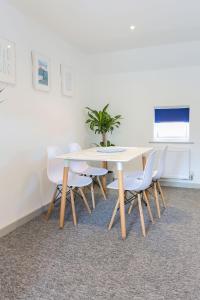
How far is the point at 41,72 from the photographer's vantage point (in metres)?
3.35

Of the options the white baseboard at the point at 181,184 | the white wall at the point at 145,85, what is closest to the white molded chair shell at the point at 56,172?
the white wall at the point at 145,85

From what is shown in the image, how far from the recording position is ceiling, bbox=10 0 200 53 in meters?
2.82

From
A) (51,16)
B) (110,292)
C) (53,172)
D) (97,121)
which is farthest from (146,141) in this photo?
(110,292)

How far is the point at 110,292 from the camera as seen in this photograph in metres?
1.81

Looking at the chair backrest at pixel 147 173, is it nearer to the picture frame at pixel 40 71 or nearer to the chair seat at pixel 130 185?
the chair seat at pixel 130 185

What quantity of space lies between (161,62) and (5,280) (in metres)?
3.97

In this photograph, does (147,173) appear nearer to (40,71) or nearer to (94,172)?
(94,172)

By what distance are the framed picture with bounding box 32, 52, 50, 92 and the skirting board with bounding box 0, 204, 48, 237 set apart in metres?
1.60

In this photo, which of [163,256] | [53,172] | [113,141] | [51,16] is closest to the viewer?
[163,256]

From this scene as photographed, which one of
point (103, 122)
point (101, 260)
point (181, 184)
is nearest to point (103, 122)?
point (103, 122)

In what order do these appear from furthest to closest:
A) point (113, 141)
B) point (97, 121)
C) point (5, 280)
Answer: point (113, 141) < point (97, 121) < point (5, 280)

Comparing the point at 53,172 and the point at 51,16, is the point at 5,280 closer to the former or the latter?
the point at 53,172

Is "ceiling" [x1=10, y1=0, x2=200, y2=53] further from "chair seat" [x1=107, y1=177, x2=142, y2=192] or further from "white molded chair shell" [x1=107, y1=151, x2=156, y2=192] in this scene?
"chair seat" [x1=107, y1=177, x2=142, y2=192]

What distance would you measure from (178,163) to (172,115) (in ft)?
2.92
